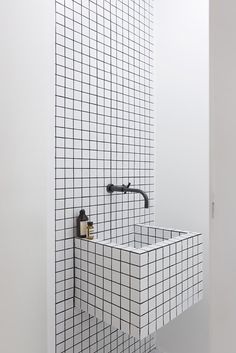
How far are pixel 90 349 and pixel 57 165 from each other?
102cm

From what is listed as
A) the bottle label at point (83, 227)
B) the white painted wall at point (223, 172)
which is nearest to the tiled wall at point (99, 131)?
the bottle label at point (83, 227)

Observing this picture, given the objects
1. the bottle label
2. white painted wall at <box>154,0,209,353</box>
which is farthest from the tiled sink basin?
white painted wall at <box>154,0,209,353</box>

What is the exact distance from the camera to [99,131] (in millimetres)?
1614

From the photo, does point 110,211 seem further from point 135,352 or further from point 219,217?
point 219,217

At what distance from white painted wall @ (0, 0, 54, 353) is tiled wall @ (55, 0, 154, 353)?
0.27 feet

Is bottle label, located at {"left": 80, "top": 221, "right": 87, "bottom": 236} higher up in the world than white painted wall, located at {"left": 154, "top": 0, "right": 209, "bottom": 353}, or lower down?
lower down

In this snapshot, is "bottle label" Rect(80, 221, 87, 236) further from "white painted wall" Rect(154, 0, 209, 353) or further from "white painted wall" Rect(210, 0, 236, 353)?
"white painted wall" Rect(210, 0, 236, 353)

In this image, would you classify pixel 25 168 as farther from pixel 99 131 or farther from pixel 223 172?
pixel 223 172

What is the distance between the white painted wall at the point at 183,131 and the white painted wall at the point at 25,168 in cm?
93

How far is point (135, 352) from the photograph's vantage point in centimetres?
187

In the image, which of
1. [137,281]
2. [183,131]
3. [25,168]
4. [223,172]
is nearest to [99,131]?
[25,168]

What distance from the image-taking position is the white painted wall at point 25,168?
1.16 metres

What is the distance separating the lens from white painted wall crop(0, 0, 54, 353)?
1157 mm

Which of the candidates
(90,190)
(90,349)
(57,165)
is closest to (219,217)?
(57,165)
